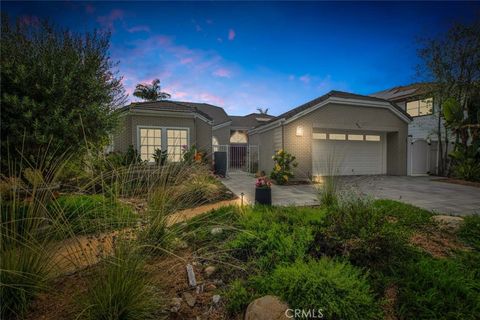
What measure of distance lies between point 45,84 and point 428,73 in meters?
15.3

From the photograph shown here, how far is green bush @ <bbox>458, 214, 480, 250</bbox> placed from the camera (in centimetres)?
270

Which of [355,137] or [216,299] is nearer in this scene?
[216,299]

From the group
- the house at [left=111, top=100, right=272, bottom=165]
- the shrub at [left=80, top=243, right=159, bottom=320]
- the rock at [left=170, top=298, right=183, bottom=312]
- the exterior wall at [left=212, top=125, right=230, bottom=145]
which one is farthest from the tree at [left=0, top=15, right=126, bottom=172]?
the exterior wall at [left=212, top=125, right=230, bottom=145]

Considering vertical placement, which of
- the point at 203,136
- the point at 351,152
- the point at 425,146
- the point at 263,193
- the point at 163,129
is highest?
the point at 163,129

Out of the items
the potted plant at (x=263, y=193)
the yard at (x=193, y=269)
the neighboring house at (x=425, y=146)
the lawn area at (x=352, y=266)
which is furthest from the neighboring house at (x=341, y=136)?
the yard at (x=193, y=269)

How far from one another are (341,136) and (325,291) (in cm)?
1082

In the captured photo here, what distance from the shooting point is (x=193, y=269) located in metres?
2.33

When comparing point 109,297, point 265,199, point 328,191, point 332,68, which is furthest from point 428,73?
point 109,297

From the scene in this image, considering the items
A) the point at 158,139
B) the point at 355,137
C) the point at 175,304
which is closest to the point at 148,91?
the point at 158,139

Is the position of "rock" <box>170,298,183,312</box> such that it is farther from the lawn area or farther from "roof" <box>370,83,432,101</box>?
"roof" <box>370,83,432,101</box>

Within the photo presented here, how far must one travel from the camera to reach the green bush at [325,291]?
1512 mm

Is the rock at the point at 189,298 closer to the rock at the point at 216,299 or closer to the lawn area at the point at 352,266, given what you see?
the rock at the point at 216,299

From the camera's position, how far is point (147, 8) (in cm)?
472

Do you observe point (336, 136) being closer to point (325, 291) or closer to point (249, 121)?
point (325, 291)
